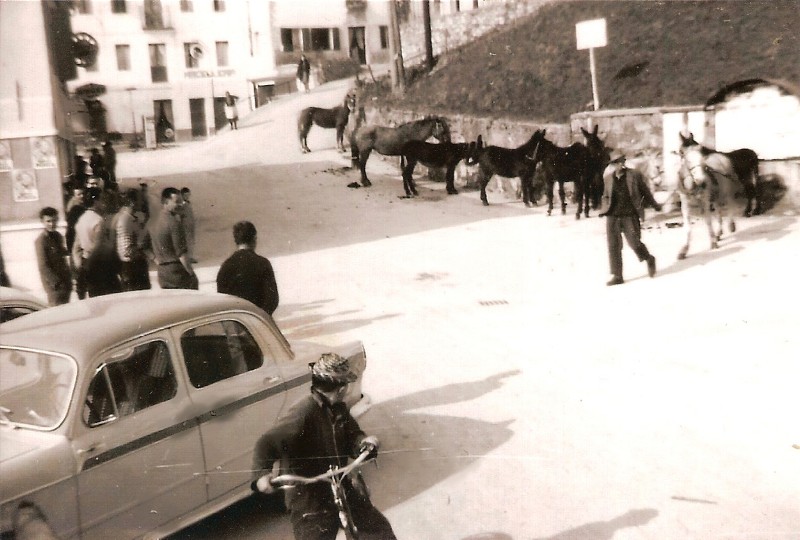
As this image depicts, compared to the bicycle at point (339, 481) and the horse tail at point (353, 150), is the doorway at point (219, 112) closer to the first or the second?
the horse tail at point (353, 150)

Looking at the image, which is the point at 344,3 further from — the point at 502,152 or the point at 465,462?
the point at 502,152

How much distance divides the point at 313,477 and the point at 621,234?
16.3ft

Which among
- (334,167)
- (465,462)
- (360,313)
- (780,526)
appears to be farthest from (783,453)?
(334,167)

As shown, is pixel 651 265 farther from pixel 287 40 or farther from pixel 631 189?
pixel 287 40

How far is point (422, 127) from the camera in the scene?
10188 mm

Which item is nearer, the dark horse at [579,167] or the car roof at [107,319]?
the car roof at [107,319]

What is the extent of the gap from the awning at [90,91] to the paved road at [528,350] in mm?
498

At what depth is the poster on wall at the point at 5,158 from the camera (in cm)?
506

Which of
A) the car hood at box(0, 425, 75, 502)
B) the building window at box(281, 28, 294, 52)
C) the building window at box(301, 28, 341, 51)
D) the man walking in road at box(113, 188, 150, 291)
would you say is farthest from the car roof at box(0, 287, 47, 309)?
the building window at box(301, 28, 341, 51)

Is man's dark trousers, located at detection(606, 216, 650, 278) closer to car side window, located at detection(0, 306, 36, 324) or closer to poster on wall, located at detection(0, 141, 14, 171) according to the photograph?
car side window, located at detection(0, 306, 36, 324)

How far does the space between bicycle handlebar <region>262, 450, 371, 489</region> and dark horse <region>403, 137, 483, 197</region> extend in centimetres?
539

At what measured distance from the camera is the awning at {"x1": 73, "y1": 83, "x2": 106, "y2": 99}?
5.19m

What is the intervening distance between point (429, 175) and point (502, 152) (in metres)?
1.47

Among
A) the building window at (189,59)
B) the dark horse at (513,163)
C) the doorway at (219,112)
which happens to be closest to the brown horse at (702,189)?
the dark horse at (513,163)
